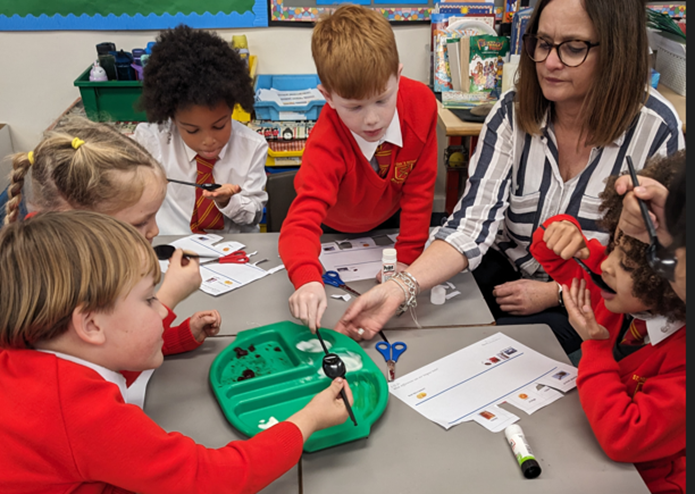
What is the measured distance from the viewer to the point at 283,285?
1.46 meters

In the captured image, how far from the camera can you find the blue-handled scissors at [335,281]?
4.73 feet

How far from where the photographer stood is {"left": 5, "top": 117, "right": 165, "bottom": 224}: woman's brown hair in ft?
4.09

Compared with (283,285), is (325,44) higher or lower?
higher

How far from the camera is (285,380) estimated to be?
1078 millimetres

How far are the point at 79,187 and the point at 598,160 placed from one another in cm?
125

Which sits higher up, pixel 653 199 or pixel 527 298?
Answer: pixel 653 199

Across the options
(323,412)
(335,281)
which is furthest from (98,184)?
(323,412)

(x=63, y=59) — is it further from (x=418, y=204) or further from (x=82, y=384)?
(x=82, y=384)

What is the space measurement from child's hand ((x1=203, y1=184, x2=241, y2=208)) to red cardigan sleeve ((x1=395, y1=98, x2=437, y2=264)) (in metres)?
0.59

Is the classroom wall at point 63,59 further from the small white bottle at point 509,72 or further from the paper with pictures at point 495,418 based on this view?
the paper with pictures at point 495,418

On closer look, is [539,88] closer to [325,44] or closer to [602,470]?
[325,44]

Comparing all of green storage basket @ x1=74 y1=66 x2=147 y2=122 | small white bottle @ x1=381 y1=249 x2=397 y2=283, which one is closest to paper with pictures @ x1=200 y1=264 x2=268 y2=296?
small white bottle @ x1=381 y1=249 x2=397 y2=283

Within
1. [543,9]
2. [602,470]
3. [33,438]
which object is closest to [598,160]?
[543,9]

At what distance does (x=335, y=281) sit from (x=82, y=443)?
787 millimetres
